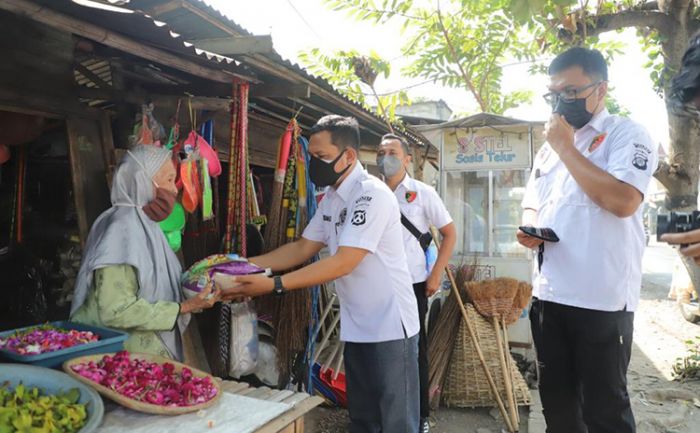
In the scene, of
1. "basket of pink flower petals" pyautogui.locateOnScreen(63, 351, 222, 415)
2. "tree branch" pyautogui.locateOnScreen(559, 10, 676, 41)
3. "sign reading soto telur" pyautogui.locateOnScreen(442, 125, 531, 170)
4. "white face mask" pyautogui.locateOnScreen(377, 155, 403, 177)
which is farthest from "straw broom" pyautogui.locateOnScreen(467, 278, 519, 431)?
"basket of pink flower petals" pyautogui.locateOnScreen(63, 351, 222, 415)

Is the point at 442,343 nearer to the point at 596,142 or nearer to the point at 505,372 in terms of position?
the point at 505,372

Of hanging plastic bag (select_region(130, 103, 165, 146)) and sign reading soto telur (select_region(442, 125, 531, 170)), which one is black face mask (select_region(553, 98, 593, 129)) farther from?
sign reading soto telur (select_region(442, 125, 531, 170))

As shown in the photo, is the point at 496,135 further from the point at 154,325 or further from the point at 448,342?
the point at 154,325

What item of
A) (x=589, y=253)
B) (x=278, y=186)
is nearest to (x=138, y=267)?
(x=278, y=186)

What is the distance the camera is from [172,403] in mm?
1757

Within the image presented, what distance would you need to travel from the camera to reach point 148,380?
1.87 metres

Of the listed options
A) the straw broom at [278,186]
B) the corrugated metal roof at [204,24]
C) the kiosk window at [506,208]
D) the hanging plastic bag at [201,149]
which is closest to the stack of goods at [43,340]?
the hanging plastic bag at [201,149]

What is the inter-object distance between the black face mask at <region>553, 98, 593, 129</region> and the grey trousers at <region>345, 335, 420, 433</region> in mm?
1376

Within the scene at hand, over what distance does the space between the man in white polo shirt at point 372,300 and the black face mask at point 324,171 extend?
12cm

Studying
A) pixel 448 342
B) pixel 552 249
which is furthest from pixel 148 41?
pixel 448 342

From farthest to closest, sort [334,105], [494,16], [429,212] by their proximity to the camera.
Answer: [494,16], [334,105], [429,212]

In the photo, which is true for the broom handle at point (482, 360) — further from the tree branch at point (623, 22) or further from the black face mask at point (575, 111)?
the tree branch at point (623, 22)

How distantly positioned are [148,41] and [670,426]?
16.1ft

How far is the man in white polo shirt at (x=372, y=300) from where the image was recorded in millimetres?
2406
